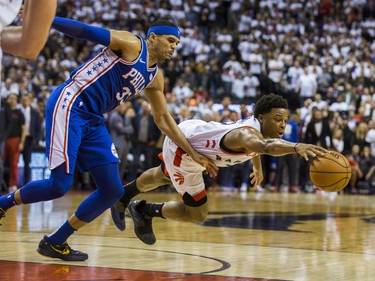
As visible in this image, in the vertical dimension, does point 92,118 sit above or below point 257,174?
above

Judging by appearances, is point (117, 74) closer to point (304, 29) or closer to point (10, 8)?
point (10, 8)

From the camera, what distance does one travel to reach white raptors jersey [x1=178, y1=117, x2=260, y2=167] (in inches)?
236

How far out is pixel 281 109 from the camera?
5.91 meters

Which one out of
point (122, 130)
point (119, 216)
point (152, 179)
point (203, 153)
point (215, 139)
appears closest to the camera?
point (215, 139)

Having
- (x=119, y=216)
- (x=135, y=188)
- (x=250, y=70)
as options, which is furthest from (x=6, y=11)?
(x=250, y=70)

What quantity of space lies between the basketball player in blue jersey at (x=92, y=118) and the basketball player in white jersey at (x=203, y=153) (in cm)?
27

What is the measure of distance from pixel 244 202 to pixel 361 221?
3.32m

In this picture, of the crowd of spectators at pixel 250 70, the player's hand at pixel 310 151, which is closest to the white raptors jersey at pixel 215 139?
the player's hand at pixel 310 151

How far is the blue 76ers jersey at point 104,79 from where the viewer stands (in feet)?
18.8

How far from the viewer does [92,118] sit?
18.9 ft

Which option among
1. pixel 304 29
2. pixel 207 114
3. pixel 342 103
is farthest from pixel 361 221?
pixel 304 29

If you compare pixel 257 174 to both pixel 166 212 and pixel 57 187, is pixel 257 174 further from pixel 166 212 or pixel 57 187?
pixel 57 187

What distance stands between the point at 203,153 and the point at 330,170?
1.31 m

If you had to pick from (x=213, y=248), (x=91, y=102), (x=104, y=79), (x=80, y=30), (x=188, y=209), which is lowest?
(x=213, y=248)
